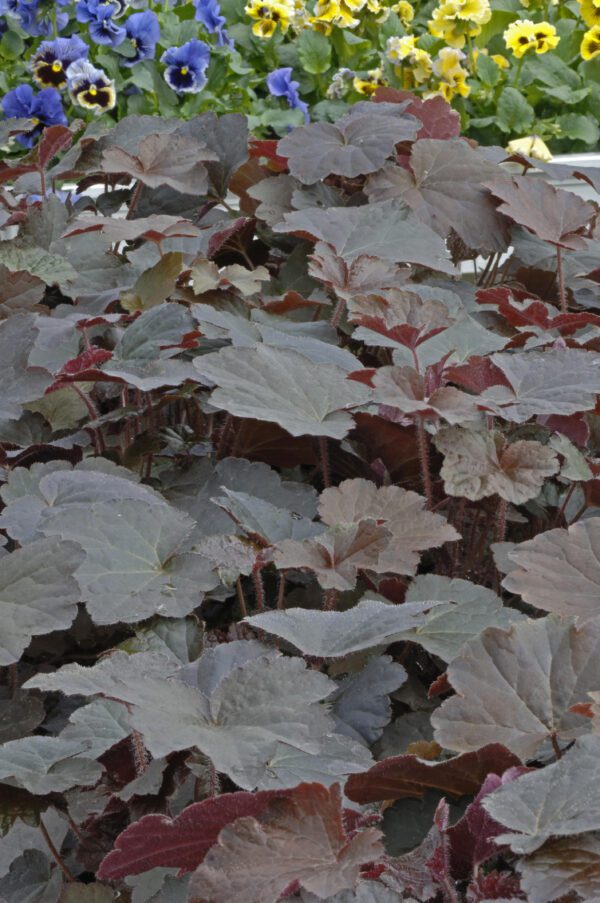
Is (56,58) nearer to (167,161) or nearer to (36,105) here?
(36,105)

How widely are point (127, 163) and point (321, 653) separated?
33.7 inches

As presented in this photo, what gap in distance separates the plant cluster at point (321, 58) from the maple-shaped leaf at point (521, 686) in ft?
11.3

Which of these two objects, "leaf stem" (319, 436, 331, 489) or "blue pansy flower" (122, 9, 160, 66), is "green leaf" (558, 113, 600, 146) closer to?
"blue pansy flower" (122, 9, 160, 66)

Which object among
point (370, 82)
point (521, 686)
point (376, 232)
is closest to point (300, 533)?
point (521, 686)

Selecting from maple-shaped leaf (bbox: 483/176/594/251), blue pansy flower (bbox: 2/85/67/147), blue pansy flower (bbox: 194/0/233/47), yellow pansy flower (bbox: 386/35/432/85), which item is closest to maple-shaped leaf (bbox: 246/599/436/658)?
maple-shaped leaf (bbox: 483/176/594/251)

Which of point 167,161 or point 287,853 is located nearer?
point 287,853

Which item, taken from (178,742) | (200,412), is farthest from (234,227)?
(178,742)

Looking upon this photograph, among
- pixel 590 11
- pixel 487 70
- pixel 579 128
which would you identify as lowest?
pixel 579 128

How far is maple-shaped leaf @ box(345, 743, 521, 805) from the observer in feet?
1.92

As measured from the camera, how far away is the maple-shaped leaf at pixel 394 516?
825 mm

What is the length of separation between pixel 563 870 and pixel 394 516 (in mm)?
391

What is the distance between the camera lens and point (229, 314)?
3.63 feet

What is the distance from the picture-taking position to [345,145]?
137 cm

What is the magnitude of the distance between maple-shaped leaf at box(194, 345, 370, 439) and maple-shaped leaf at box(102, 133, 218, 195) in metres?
0.47
